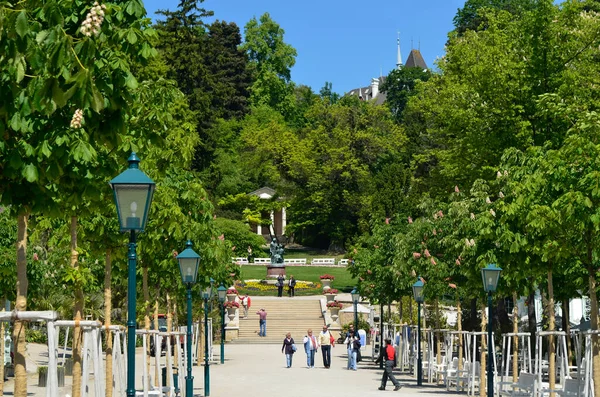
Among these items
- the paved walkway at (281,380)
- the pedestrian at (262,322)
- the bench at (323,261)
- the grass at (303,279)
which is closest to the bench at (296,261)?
the bench at (323,261)

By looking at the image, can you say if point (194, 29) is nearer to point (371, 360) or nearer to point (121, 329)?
point (371, 360)

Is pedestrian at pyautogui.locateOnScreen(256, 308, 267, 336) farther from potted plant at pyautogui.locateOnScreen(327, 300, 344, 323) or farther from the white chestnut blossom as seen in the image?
the white chestnut blossom

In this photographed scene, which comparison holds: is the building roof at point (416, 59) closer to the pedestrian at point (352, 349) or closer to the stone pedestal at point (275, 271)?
the stone pedestal at point (275, 271)

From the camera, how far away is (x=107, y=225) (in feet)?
65.7

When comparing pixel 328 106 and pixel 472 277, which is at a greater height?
pixel 328 106

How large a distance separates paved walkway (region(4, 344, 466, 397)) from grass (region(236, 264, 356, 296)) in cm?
2689

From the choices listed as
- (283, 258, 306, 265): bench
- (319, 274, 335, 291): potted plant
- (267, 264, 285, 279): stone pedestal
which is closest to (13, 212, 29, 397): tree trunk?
(319, 274, 335, 291): potted plant

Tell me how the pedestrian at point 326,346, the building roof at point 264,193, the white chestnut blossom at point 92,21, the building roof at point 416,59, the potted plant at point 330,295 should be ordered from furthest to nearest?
the building roof at point 416,59 < the building roof at point 264,193 < the potted plant at point 330,295 < the pedestrian at point 326,346 < the white chestnut blossom at point 92,21

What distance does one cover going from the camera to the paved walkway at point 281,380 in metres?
28.5

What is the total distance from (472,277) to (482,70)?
14.7 m

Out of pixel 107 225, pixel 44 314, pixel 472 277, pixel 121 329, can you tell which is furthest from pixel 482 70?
pixel 44 314

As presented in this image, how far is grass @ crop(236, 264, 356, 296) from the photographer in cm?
7806

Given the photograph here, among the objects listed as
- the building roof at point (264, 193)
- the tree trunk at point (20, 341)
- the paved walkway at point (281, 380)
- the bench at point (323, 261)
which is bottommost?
the paved walkway at point (281, 380)

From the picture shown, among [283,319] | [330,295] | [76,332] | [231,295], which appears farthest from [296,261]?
[76,332]
